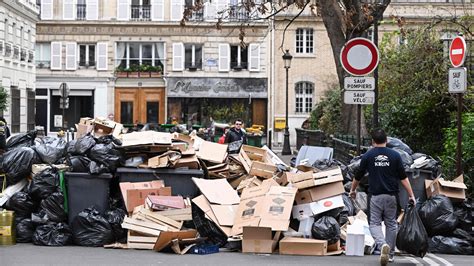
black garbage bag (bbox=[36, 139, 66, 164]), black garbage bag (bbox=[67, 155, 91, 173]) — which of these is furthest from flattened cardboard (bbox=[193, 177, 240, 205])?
black garbage bag (bbox=[36, 139, 66, 164])

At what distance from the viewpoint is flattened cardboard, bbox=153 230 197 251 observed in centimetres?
1047

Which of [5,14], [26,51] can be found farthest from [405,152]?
[26,51]

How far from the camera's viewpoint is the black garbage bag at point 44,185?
11.5 meters

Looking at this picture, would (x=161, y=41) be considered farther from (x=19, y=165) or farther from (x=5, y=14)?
(x=19, y=165)

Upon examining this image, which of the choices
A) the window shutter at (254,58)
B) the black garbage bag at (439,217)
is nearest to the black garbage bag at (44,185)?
the black garbage bag at (439,217)

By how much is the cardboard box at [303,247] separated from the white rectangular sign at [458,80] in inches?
152

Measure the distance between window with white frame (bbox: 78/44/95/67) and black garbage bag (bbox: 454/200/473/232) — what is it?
41.0m

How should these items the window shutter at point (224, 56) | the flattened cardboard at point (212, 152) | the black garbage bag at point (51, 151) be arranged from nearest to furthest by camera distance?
1. the black garbage bag at point (51, 151)
2. the flattened cardboard at point (212, 152)
3. the window shutter at point (224, 56)

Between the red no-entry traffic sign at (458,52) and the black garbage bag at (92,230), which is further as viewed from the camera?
the red no-entry traffic sign at (458,52)

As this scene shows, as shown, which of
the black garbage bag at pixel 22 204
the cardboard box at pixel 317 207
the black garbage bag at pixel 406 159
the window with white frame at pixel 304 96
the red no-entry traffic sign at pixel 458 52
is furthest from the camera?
the window with white frame at pixel 304 96

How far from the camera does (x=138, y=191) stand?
11203 millimetres

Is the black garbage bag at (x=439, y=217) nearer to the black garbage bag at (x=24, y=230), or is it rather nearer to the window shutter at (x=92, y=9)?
the black garbage bag at (x=24, y=230)

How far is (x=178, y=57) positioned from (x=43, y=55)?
8.47 metres

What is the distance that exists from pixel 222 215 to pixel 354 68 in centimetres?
334
